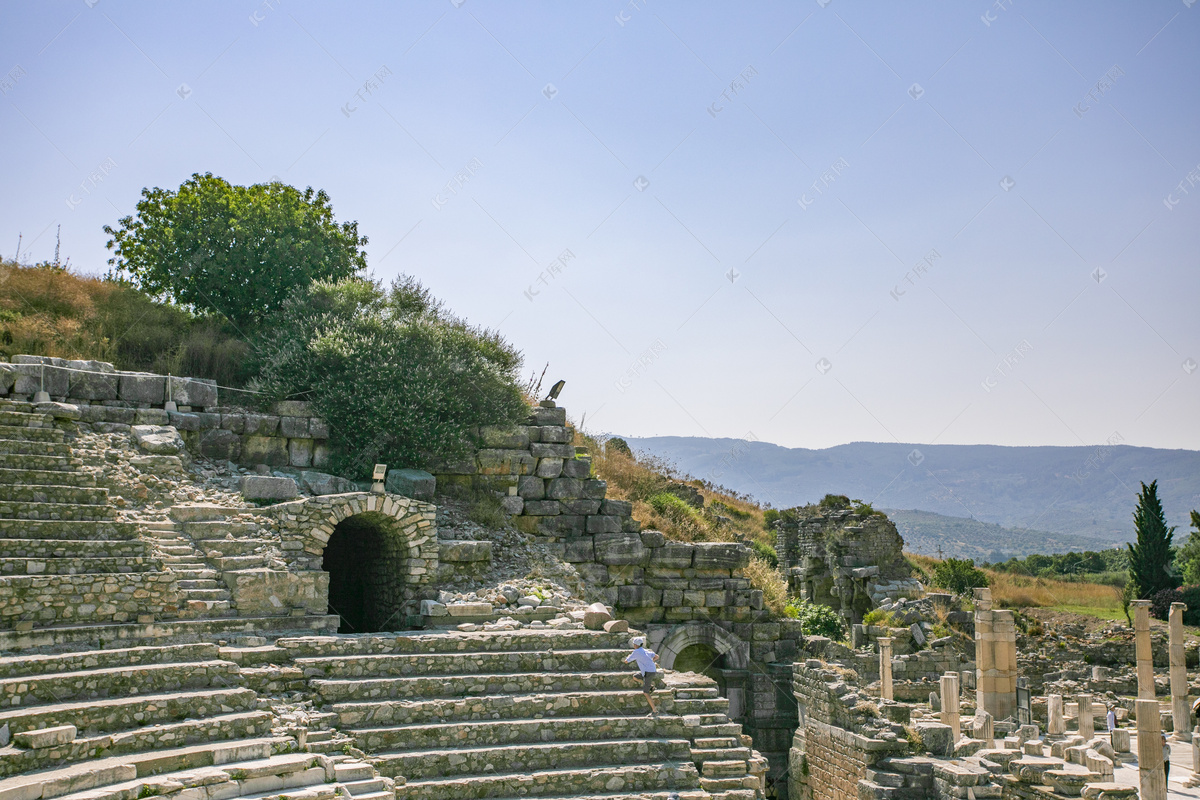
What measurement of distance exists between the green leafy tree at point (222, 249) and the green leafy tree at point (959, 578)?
1131 inches

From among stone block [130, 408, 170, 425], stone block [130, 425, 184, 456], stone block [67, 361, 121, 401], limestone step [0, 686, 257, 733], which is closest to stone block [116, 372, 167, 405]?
stone block [67, 361, 121, 401]

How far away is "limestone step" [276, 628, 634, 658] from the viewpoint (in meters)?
11.4

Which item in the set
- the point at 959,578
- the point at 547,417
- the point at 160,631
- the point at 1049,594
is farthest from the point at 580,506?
the point at 1049,594

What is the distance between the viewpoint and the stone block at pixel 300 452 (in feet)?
53.3

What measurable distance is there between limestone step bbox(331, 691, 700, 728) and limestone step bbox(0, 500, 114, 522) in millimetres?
4472

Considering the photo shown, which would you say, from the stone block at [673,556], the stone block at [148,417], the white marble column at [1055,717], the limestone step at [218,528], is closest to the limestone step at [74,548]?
the limestone step at [218,528]

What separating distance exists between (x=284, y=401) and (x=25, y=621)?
7.19m

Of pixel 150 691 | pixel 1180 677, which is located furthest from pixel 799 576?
pixel 150 691

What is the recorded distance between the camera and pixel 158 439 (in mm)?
14336

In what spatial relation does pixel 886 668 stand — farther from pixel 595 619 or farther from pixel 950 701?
pixel 595 619

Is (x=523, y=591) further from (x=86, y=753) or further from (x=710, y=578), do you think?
(x=86, y=753)

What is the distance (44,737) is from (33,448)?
20.2ft

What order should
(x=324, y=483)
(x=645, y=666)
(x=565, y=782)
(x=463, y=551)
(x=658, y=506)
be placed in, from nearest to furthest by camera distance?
(x=565, y=782) → (x=645, y=666) → (x=463, y=551) → (x=324, y=483) → (x=658, y=506)

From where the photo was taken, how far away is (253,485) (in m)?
14.1
